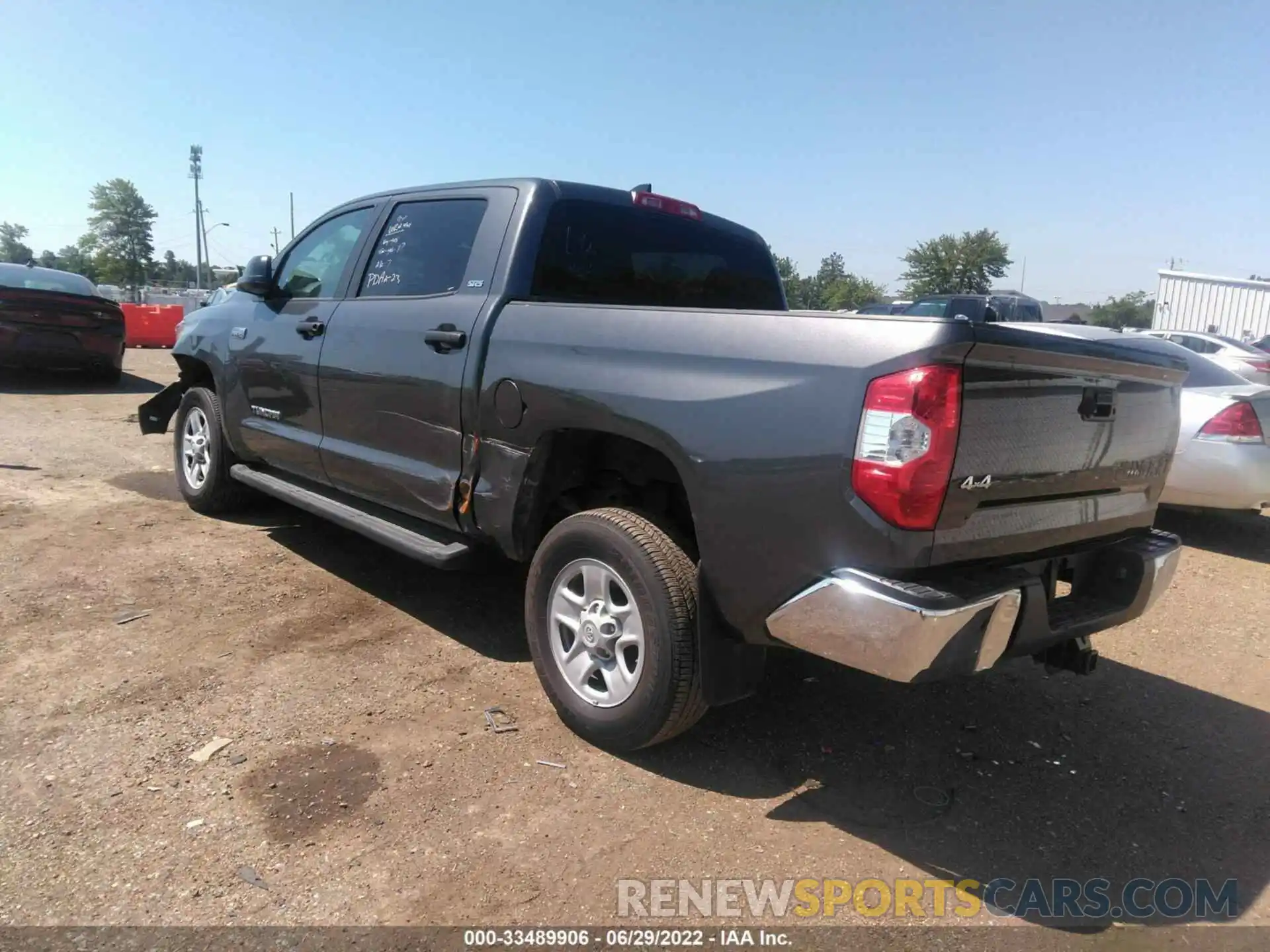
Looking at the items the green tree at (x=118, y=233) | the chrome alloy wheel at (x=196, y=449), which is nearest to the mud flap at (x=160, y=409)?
the chrome alloy wheel at (x=196, y=449)

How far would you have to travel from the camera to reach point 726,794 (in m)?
2.89

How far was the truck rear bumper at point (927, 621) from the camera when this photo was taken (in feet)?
7.42

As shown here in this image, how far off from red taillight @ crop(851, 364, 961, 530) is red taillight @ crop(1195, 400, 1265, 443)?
479 centimetres

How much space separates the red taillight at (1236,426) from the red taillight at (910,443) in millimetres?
4788

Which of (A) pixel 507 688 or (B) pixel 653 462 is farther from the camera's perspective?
(A) pixel 507 688

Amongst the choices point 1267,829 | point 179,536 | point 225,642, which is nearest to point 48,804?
point 225,642

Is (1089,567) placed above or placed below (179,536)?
above

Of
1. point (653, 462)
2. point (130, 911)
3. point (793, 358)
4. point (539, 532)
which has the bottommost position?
point (130, 911)

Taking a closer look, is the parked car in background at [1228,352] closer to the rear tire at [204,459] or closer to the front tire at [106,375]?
the rear tire at [204,459]

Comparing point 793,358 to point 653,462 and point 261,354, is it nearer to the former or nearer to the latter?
point 653,462

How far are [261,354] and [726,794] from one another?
363cm

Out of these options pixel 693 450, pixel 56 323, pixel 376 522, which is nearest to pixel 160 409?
pixel 376 522

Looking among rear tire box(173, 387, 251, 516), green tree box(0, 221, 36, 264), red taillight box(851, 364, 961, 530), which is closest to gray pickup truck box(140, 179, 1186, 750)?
red taillight box(851, 364, 961, 530)

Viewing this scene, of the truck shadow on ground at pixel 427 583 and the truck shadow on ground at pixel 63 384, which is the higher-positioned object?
the truck shadow on ground at pixel 63 384
